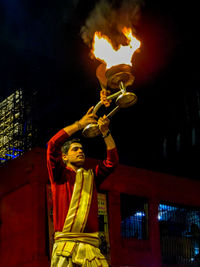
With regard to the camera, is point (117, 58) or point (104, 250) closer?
point (117, 58)

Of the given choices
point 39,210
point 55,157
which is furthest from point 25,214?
point 55,157

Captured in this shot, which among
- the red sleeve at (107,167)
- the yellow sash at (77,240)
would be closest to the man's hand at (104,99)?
the red sleeve at (107,167)

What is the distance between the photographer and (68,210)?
212 inches

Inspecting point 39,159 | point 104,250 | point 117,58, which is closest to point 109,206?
point 104,250

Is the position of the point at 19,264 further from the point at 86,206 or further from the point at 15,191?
the point at 86,206

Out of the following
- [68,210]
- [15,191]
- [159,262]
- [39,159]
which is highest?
[39,159]

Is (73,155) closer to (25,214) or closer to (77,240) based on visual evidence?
(77,240)

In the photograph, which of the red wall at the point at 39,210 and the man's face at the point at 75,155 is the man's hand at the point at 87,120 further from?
the red wall at the point at 39,210

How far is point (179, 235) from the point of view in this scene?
13.8 metres

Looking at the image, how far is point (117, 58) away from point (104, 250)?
677 centimetres

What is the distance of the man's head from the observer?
5820 mm

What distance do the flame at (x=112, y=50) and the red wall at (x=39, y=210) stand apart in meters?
5.31

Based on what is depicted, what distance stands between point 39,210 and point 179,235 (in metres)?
4.91

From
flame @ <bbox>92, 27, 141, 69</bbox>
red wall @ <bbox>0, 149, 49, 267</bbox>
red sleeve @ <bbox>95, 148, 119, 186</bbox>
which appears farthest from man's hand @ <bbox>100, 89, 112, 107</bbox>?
red wall @ <bbox>0, 149, 49, 267</bbox>
